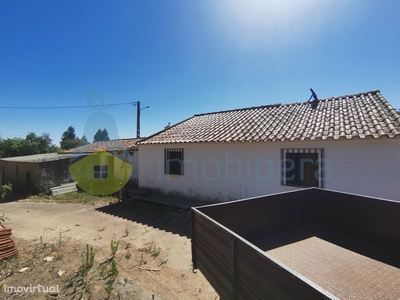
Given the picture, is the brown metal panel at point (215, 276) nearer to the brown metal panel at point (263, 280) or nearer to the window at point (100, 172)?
the brown metal panel at point (263, 280)

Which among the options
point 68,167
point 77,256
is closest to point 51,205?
point 68,167

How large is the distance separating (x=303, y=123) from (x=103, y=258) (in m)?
7.51

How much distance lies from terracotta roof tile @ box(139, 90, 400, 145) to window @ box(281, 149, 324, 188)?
0.61m

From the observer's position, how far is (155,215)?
7.95 meters

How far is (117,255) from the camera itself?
486cm

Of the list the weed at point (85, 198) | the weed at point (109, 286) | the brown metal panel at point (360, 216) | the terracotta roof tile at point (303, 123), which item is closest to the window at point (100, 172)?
the weed at point (85, 198)

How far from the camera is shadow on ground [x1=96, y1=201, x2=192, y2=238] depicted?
6.70 m

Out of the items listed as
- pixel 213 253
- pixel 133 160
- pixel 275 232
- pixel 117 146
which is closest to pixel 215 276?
pixel 213 253

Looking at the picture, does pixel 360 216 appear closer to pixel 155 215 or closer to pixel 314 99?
pixel 155 215

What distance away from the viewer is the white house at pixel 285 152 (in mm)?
5688

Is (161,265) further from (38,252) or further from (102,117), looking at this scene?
(102,117)

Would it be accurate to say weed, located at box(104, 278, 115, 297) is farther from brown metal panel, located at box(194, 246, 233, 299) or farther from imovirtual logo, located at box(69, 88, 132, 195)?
imovirtual logo, located at box(69, 88, 132, 195)

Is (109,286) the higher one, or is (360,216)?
(360,216)

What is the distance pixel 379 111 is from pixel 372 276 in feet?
22.1
